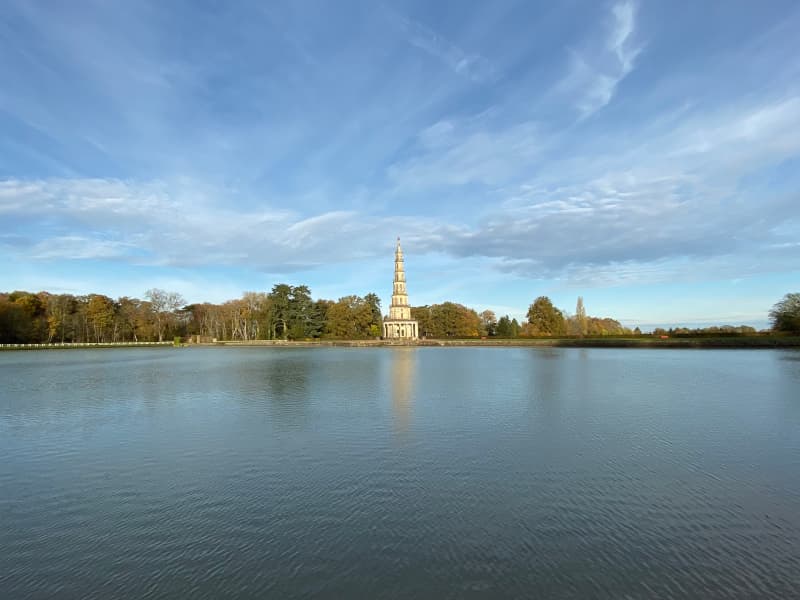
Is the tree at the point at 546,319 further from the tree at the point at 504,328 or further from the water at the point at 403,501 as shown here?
the water at the point at 403,501

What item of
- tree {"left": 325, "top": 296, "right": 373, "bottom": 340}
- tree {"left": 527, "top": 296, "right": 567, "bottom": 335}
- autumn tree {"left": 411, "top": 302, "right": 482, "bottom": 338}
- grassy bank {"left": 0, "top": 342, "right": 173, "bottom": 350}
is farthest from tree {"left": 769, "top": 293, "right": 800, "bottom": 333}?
grassy bank {"left": 0, "top": 342, "right": 173, "bottom": 350}

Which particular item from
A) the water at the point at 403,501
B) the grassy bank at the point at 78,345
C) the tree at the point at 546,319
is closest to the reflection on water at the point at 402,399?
the water at the point at 403,501

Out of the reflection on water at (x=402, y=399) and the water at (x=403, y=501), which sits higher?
the reflection on water at (x=402, y=399)

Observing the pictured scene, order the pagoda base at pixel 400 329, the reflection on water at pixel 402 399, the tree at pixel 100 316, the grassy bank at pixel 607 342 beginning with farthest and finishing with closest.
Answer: the pagoda base at pixel 400 329
the tree at pixel 100 316
the grassy bank at pixel 607 342
the reflection on water at pixel 402 399

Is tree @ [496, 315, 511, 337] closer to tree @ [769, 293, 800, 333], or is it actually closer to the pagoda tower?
the pagoda tower

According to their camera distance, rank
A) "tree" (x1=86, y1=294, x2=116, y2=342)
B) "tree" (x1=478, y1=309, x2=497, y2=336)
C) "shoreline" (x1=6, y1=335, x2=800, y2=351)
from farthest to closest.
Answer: "tree" (x1=478, y1=309, x2=497, y2=336)
"tree" (x1=86, y1=294, x2=116, y2=342)
"shoreline" (x1=6, y1=335, x2=800, y2=351)

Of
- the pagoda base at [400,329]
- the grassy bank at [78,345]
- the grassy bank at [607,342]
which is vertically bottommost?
the grassy bank at [78,345]

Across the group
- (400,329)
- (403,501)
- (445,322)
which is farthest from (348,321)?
(403,501)

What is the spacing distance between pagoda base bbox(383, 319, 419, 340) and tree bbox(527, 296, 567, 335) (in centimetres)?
2347

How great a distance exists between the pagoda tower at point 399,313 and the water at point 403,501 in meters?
75.4

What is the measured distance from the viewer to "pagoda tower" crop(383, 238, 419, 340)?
93375mm

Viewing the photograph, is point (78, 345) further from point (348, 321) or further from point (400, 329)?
point (400, 329)

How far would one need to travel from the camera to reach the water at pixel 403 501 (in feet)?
19.4

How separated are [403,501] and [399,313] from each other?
3405 inches
